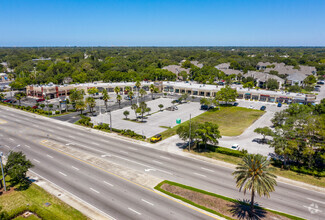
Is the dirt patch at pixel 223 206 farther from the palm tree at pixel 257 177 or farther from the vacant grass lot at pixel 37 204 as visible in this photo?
the vacant grass lot at pixel 37 204

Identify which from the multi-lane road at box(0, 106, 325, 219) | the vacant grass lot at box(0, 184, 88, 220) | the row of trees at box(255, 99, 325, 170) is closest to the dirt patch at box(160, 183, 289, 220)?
the multi-lane road at box(0, 106, 325, 219)

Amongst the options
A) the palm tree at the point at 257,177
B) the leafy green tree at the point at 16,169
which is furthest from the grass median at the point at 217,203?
the leafy green tree at the point at 16,169

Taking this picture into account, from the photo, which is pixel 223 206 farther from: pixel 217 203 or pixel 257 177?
pixel 257 177

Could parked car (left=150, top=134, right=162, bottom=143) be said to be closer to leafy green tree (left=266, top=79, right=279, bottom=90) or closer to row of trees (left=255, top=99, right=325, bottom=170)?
row of trees (left=255, top=99, right=325, bottom=170)

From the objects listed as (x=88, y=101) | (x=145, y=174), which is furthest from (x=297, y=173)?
(x=88, y=101)

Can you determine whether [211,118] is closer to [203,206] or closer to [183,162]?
[183,162]

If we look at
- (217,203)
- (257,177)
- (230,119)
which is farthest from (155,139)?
(230,119)
